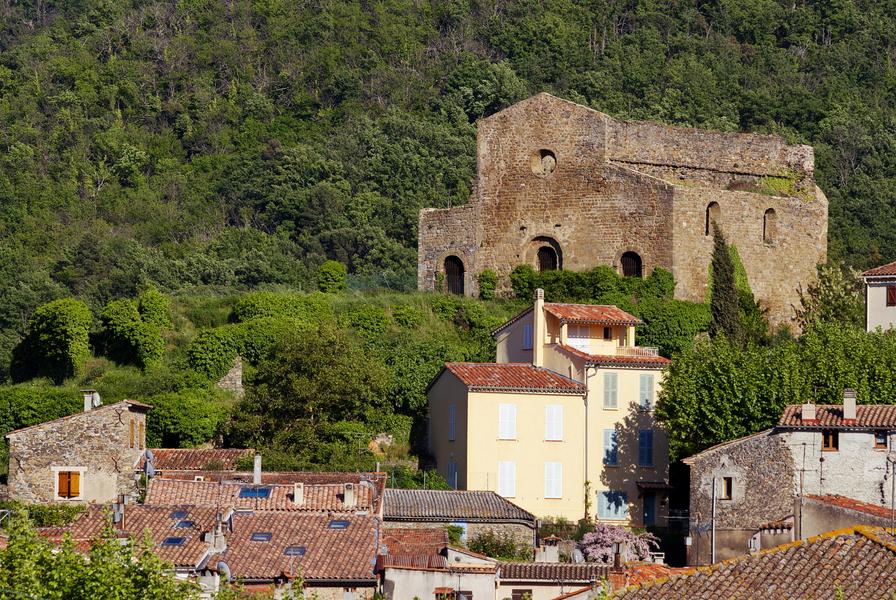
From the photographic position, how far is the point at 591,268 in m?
67.2

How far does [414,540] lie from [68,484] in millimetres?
11412

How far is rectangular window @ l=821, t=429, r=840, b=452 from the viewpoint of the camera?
159ft

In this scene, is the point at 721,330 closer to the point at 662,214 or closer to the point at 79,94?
the point at 662,214

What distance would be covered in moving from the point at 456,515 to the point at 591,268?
17.7m

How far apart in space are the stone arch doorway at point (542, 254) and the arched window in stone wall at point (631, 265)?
2400mm

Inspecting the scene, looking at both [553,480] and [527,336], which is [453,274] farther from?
[553,480]

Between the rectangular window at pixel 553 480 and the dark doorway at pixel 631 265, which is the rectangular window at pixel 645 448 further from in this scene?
the dark doorway at pixel 631 265

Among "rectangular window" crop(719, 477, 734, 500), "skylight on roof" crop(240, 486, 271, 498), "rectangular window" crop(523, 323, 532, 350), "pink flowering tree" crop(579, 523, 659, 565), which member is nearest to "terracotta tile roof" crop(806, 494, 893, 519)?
"rectangular window" crop(719, 477, 734, 500)

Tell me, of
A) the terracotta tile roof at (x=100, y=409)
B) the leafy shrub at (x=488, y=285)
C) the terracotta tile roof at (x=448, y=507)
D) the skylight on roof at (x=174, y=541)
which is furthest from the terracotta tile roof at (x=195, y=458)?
the leafy shrub at (x=488, y=285)

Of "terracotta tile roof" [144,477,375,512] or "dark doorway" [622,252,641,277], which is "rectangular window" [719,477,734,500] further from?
"dark doorway" [622,252,641,277]

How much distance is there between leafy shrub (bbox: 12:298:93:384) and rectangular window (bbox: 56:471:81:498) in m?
9.01

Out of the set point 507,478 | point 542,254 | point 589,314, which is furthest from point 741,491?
point 542,254

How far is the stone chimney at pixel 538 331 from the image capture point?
5975 cm

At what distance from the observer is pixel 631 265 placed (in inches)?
2638
